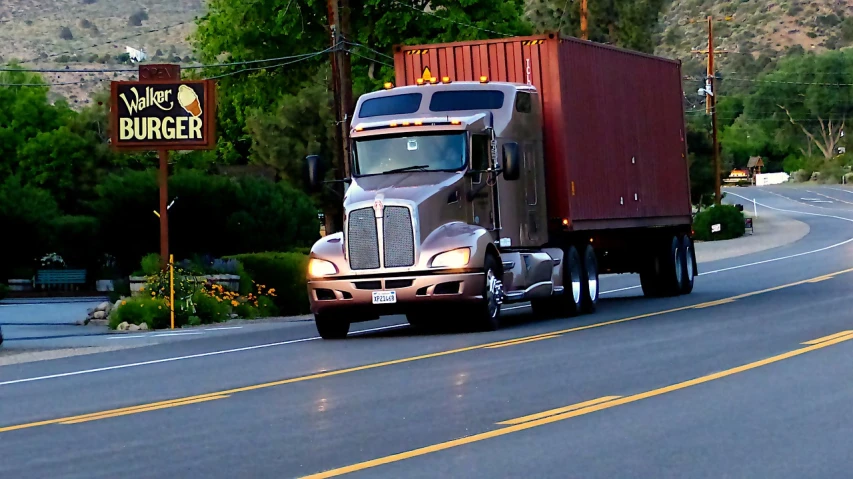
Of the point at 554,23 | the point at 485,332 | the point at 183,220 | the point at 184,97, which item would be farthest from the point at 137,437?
the point at 554,23

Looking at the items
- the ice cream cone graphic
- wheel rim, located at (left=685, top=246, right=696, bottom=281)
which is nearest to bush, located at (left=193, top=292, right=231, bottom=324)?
the ice cream cone graphic

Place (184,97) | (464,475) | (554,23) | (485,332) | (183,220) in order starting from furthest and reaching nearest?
(554,23), (183,220), (184,97), (485,332), (464,475)

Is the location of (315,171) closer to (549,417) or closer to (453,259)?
(453,259)

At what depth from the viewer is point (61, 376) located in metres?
18.3

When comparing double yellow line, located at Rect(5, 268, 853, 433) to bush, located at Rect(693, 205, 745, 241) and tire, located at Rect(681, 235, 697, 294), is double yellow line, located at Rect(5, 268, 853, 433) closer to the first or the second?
tire, located at Rect(681, 235, 697, 294)

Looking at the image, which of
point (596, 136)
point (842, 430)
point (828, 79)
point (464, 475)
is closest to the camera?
point (464, 475)

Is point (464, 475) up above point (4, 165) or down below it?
below

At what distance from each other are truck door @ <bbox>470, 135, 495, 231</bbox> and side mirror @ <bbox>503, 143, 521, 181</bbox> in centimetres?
41

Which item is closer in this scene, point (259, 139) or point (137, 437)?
point (137, 437)

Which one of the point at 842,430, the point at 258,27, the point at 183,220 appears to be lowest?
the point at 842,430

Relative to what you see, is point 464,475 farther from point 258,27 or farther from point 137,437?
point 258,27

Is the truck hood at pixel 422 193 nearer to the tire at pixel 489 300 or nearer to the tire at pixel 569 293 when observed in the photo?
the tire at pixel 489 300

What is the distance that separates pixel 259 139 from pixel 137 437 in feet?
156

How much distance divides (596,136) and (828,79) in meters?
140
